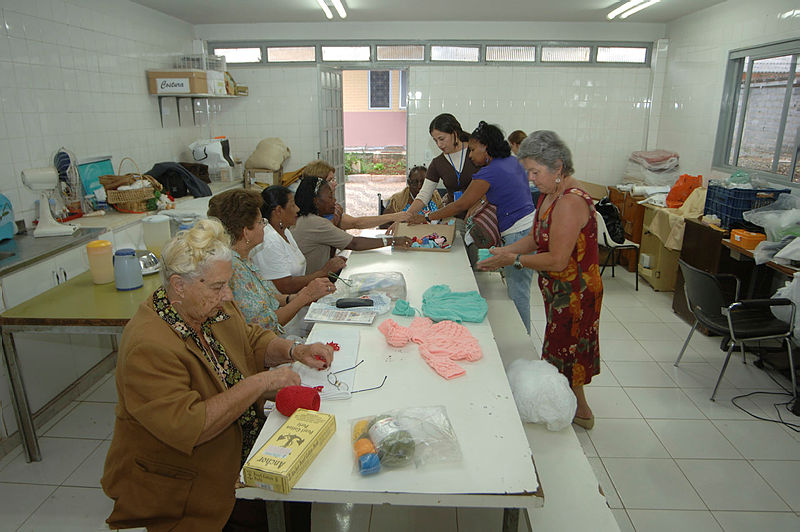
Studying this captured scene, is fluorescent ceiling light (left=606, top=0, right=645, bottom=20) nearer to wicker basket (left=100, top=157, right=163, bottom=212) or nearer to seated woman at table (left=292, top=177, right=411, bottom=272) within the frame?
seated woman at table (left=292, top=177, right=411, bottom=272)

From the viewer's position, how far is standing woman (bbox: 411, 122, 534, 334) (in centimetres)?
343

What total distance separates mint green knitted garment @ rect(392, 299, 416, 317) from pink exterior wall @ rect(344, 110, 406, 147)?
46.3ft

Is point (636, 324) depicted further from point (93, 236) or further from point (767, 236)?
point (93, 236)

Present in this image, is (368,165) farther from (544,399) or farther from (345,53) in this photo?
(544,399)

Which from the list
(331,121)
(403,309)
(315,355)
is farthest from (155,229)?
(331,121)

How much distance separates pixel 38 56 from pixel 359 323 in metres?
3.54

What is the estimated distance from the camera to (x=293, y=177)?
6.61 metres

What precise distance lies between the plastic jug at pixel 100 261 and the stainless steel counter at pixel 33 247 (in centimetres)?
42

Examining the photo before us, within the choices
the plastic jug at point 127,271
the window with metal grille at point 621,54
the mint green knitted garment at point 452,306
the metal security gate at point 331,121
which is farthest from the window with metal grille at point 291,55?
the mint green knitted garment at point 452,306

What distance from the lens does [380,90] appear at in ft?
52.5

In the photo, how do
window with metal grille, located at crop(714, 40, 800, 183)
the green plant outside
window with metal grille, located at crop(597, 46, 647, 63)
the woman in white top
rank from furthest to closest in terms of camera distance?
the green plant outside
window with metal grille, located at crop(597, 46, 647, 63)
window with metal grille, located at crop(714, 40, 800, 183)
the woman in white top

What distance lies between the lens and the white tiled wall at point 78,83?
364 centimetres

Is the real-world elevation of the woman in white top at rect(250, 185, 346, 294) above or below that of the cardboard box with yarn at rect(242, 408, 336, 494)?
above

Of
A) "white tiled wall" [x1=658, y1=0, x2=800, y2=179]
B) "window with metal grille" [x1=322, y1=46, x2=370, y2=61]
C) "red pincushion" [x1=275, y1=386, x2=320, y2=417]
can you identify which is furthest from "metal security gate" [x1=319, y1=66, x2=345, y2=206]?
"red pincushion" [x1=275, y1=386, x2=320, y2=417]
